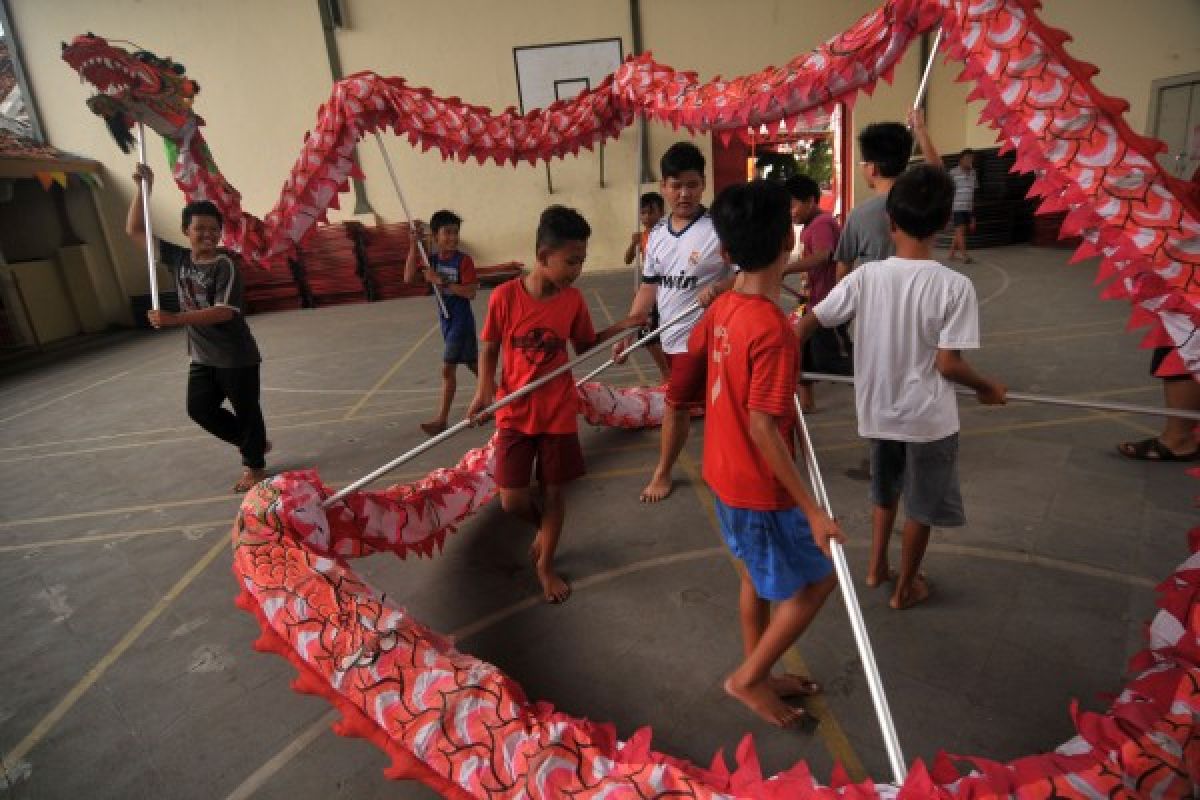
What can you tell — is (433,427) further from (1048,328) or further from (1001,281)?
(1001,281)

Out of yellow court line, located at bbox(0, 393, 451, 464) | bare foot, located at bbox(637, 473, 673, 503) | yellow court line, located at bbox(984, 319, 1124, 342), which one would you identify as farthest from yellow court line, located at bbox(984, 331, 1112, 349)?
yellow court line, located at bbox(0, 393, 451, 464)

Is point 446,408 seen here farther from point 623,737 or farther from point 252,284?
point 252,284

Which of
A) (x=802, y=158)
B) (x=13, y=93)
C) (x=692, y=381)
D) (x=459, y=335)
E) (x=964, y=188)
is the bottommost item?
(x=459, y=335)

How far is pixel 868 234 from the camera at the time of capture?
3.36 meters

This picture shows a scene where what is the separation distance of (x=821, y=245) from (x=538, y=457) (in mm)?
2670

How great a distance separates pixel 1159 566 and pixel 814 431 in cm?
205

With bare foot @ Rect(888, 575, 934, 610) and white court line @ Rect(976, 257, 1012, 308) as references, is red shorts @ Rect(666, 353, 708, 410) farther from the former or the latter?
white court line @ Rect(976, 257, 1012, 308)

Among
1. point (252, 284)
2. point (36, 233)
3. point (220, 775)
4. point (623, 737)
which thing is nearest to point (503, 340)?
point (623, 737)

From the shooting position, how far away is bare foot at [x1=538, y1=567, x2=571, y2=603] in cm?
280

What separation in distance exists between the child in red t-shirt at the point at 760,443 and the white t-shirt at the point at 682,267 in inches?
64.0

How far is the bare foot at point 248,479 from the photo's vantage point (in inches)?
172

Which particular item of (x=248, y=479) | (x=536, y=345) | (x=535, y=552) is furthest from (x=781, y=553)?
(x=248, y=479)

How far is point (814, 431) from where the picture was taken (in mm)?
4469

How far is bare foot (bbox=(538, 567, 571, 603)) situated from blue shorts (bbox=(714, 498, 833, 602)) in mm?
1157
